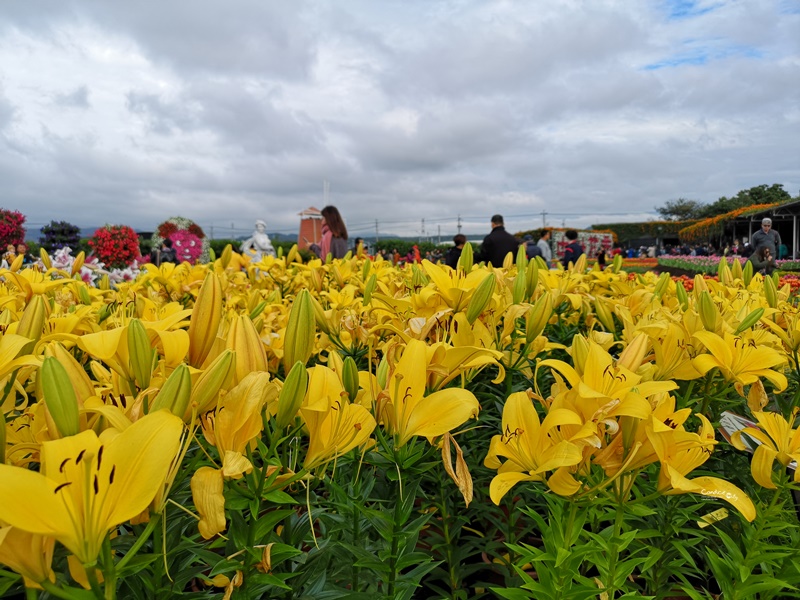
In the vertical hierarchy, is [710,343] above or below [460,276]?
below

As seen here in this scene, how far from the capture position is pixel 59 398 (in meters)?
0.49

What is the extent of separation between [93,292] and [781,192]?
5916cm

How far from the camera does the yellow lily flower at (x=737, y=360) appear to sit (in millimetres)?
916

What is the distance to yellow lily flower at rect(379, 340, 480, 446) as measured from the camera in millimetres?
660

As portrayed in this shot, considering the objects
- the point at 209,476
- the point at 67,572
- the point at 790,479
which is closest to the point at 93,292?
the point at 67,572

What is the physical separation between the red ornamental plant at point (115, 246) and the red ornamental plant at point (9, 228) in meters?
1.50

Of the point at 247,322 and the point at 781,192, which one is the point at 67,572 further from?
the point at 781,192

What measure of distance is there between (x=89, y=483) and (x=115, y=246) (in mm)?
4826

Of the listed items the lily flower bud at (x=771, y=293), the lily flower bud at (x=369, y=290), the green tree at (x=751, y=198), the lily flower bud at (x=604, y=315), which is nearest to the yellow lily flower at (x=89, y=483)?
the lily flower bud at (x=369, y=290)

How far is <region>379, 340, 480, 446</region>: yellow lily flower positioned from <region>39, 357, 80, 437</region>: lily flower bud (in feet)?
1.06

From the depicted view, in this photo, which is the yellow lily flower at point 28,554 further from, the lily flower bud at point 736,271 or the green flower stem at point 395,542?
the lily flower bud at point 736,271

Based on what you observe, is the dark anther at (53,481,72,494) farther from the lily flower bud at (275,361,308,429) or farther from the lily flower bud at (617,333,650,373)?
the lily flower bud at (617,333,650,373)

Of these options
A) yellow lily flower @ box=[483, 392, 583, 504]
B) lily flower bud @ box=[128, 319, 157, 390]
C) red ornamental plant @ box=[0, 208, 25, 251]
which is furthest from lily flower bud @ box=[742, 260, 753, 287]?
red ornamental plant @ box=[0, 208, 25, 251]

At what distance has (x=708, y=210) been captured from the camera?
2095 inches
